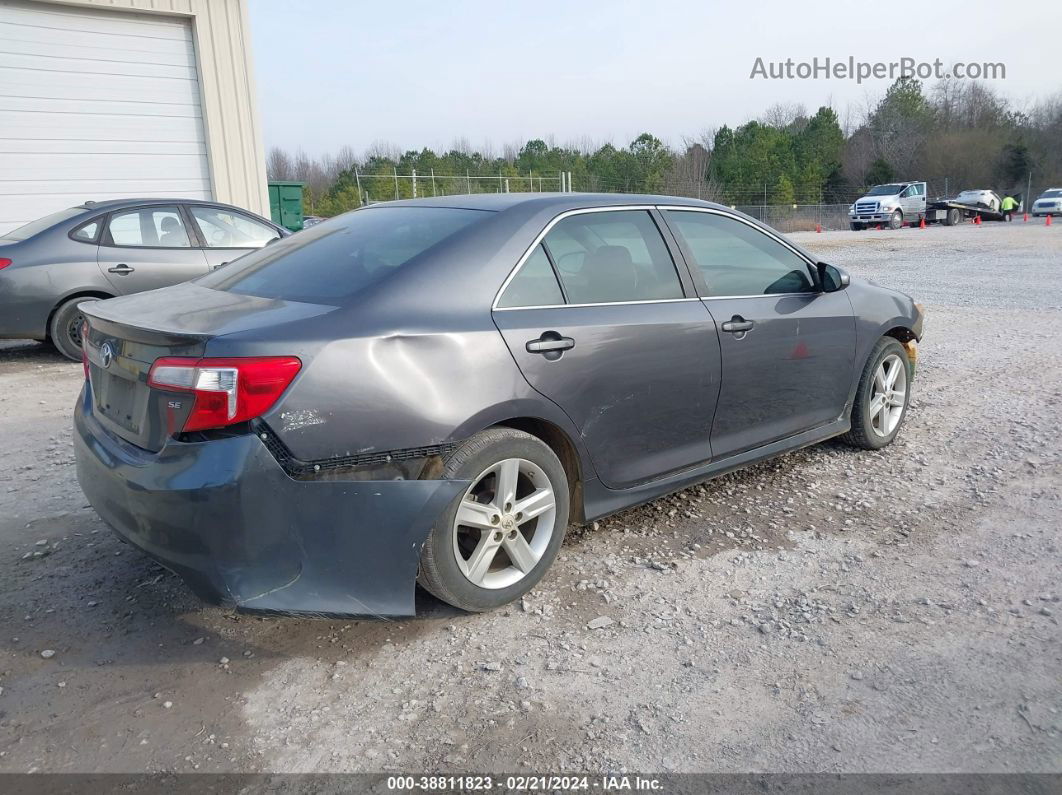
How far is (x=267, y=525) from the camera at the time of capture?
2.65 metres

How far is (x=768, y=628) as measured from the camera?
3105 mm

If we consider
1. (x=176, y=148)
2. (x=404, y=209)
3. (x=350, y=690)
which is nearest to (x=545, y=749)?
(x=350, y=690)

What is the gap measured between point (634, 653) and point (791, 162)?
57.2 m

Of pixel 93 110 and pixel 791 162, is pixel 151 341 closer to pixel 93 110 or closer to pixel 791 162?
pixel 93 110

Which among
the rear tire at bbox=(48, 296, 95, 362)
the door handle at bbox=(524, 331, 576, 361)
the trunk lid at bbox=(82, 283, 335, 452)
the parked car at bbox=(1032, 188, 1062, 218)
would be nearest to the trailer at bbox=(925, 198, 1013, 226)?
the parked car at bbox=(1032, 188, 1062, 218)

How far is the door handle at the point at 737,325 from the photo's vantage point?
12.9 ft

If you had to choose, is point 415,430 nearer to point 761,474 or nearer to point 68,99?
point 761,474

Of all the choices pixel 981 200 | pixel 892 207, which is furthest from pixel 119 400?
pixel 981 200

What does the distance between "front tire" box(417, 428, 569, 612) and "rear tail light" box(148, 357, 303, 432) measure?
2.15ft

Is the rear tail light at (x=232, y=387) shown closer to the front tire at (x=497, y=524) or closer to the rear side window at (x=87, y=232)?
the front tire at (x=497, y=524)

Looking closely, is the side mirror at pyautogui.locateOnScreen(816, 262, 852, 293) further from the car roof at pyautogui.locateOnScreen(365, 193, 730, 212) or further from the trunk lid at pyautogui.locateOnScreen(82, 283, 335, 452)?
the trunk lid at pyautogui.locateOnScreen(82, 283, 335, 452)

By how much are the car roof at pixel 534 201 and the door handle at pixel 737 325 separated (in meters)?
0.64

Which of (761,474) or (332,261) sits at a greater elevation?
(332,261)

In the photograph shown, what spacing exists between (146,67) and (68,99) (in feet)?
3.68
